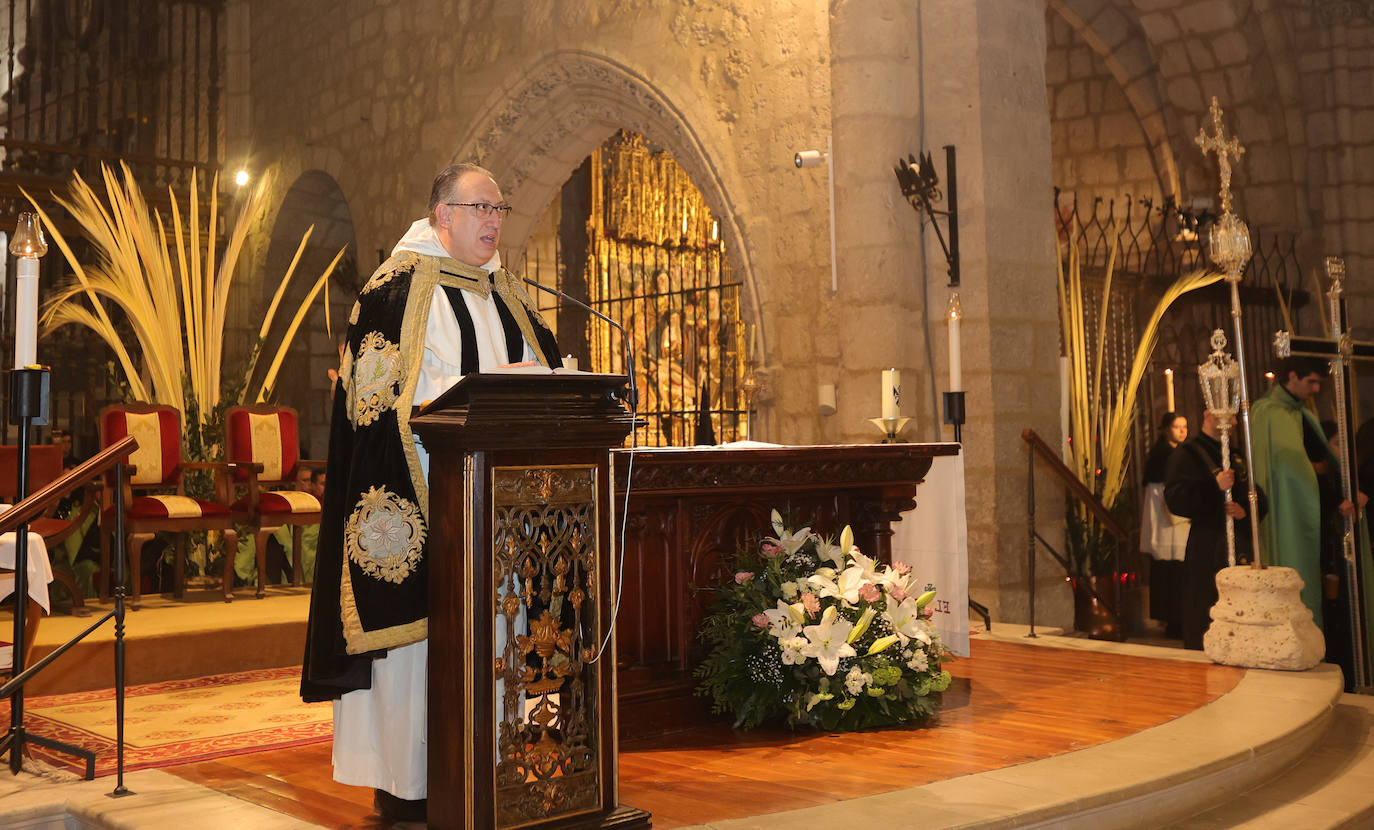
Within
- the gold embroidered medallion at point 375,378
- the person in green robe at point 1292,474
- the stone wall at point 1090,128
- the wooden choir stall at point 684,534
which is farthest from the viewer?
the stone wall at point 1090,128

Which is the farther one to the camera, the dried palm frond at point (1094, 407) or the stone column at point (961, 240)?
the dried palm frond at point (1094, 407)

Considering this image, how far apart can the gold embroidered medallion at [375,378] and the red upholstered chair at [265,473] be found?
3.61 m

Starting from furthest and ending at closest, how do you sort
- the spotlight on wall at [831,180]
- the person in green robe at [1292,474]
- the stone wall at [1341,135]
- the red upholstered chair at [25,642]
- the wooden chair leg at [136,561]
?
the stone wall at [1341,135] < the spotlight on wall at [831,180] < the wooden chair leg at [136,561] < the person in green robe at [1292,474] < the red upholstered chair at [25,642]

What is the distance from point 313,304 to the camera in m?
10.5

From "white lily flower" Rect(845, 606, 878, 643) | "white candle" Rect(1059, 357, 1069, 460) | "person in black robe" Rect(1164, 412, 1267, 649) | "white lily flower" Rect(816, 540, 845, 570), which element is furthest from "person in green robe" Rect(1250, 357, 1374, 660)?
"white lily flower" Rect(845, 606, 878, 643)

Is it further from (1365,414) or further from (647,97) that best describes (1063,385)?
(1365,414)

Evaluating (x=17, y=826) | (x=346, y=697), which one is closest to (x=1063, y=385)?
(x=346, y=697)

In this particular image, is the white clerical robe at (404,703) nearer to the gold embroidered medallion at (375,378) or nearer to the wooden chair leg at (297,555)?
the gold embroidered medallion at (375,378)

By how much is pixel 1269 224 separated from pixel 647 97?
4731 mm

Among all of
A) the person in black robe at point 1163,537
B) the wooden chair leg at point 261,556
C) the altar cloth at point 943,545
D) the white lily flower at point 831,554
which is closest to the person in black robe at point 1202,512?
the person in black robe at point 1163,537

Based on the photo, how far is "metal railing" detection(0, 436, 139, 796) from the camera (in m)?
2.99

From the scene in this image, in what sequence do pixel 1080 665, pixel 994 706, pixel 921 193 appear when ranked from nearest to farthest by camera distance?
pixel 994 706
pixel 1080 665
pixel 921 193

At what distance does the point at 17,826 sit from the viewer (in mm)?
2936

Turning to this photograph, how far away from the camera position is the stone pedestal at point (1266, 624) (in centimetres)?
443
